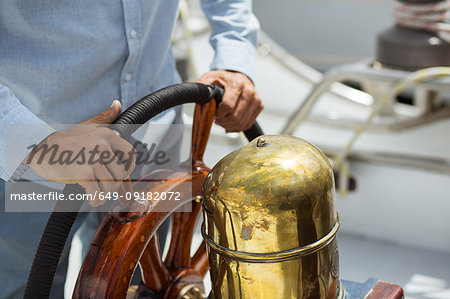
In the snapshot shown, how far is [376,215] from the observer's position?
6.17ft

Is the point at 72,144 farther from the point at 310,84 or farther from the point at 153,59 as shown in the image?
the point at 310,84

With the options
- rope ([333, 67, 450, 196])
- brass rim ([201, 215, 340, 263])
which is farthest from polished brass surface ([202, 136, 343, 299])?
rope ([333, 67, 450, 196])

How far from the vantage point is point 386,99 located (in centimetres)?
176

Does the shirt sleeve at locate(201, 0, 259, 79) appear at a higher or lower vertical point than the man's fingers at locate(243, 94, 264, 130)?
higher

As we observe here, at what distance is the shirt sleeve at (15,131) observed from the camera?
661 mm

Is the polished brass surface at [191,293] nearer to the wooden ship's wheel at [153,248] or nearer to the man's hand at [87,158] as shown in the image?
the wooden ship's wheel at [153,248]

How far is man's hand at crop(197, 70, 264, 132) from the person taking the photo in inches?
32.5

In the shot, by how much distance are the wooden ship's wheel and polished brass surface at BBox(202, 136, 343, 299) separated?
3.5 inches

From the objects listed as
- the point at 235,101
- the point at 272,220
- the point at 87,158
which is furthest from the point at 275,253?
the point at 235,101

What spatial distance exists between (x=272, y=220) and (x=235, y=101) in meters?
0.31

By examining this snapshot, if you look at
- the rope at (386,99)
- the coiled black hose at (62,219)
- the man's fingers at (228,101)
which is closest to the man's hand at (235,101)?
the man's fingers at (228,101)

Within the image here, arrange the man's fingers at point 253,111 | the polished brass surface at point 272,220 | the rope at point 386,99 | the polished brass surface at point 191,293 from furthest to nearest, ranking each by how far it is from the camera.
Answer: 1. the rope at point 386,99
2. the man's fingers at point 253,111
3. the polished brass surface at point 191,293
4. the polished brass surface at point 272,220

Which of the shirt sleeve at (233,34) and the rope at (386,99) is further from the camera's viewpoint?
the rope at (386,99)

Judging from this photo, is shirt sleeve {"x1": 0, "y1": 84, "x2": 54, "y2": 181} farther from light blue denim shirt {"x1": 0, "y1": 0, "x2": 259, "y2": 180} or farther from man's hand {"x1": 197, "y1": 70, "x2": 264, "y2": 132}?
man's hand {"x1": 197, "y1": 70, "x2": 264, "y2": 132}
